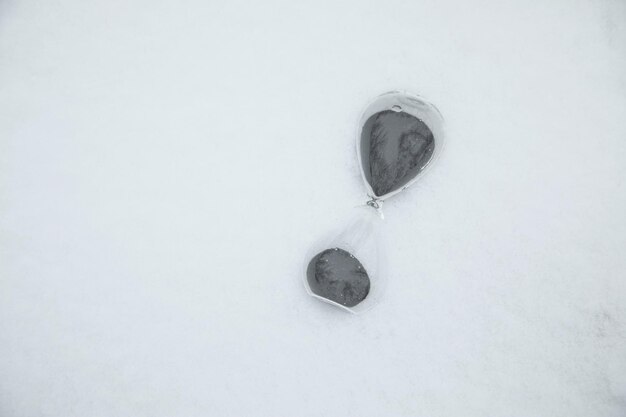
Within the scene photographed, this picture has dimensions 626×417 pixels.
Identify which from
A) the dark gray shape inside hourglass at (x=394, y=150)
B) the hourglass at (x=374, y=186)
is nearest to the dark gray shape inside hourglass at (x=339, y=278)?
the hourglass at (x=374, y=186)

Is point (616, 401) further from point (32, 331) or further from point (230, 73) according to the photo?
point (32, 331)

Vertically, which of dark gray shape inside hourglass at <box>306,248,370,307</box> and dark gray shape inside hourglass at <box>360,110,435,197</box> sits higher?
dark gray shape inside hourglass at <box>360,110,435,197</box>

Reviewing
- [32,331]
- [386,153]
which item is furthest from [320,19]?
[32,331]

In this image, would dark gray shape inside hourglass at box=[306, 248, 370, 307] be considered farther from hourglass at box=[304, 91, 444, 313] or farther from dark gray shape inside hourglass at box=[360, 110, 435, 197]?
dark gray shape inside hourglass at box=[360, 110, 435, 197]

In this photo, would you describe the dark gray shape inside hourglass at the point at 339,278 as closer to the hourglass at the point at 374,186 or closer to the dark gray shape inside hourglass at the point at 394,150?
the hourglass at the point at 374,186

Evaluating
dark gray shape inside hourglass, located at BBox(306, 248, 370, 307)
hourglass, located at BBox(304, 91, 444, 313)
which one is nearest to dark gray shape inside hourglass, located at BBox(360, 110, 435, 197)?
hourglass, located at BBox(304, 91, 444, 313)

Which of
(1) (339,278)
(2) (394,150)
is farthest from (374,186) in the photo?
(1) (339,278)
